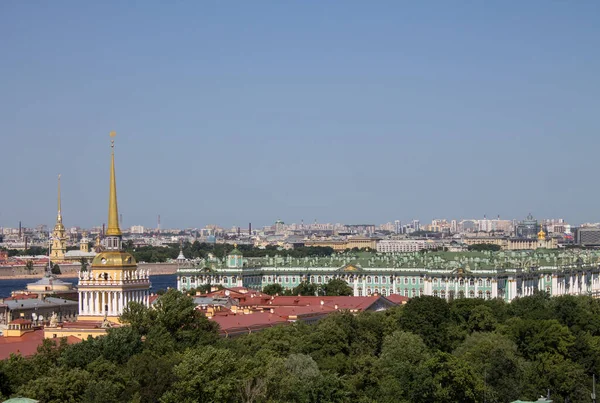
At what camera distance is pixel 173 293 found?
44.5m

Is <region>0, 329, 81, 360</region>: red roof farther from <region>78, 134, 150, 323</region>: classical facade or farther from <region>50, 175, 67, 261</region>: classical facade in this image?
<region>50, 175, 67, 261</region>: classical facade

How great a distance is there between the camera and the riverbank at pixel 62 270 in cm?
17462

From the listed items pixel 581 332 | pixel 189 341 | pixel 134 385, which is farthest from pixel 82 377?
pixel 581 332

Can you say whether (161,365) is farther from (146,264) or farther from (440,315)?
(146,264)

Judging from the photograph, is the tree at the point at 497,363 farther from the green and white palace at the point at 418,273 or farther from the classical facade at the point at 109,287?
the green and white palace at the point at 418,273

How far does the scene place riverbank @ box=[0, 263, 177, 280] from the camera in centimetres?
17462

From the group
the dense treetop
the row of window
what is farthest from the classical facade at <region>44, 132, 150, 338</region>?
the row of window

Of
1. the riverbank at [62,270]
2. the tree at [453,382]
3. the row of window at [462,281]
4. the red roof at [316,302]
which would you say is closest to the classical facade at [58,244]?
the riverbank at [62,270]

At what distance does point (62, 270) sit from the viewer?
174 meters

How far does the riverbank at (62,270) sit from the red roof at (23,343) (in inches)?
4847

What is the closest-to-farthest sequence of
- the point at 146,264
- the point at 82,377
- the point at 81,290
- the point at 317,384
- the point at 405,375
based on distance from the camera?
the point at 82,377, the point at 317,384, the point at 405,375, the point at 81,290, the point at 146,264

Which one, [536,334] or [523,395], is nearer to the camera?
[523,395]

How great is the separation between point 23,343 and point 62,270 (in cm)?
13315

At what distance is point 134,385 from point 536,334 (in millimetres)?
19886
